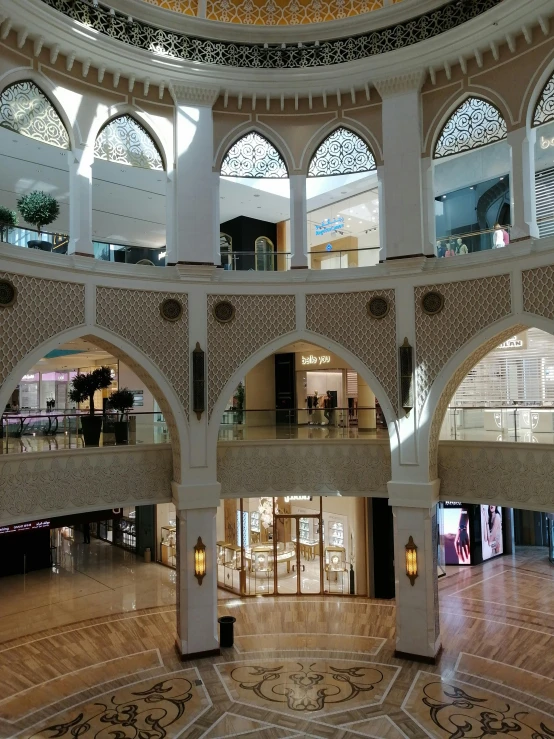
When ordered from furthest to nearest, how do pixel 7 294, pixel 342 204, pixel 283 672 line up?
pixel 342 204, pixel 283 672, pixel 7 294

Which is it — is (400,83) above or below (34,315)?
above

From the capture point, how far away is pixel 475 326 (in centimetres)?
932

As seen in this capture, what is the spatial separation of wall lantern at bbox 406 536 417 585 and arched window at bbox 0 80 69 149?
8.55 metres

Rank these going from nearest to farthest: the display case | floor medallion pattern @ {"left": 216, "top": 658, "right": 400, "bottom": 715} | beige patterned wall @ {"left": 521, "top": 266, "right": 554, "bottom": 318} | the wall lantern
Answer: floor medallion pattern @ {"left": 216, "top": 658, "right": 400, "bottom": 715}, beige patterned wall @ {"left": 521, "top": 266, "right": 554, "bottom": 318}, the wall lantern, the display case

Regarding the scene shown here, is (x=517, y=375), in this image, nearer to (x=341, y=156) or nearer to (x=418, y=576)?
(x=418, y=576)

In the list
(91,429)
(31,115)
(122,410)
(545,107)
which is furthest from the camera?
(122,410)

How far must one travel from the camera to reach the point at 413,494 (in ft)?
31.9

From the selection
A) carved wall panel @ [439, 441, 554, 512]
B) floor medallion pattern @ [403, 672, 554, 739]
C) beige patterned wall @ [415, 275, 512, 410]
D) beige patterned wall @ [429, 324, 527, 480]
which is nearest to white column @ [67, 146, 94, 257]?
beige patterned wall @ [415, 275, 512, 410]

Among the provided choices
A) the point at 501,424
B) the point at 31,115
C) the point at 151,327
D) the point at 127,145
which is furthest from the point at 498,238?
the point at 31,115

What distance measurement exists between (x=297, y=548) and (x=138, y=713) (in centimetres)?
568

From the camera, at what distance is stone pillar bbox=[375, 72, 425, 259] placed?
980 centimetres

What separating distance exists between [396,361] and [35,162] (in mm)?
7801

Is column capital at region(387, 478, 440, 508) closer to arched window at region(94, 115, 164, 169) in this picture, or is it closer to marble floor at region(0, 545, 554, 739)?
marble floor at region(0, 545, 554, 739)

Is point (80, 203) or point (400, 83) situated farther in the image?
point (400, 83)
